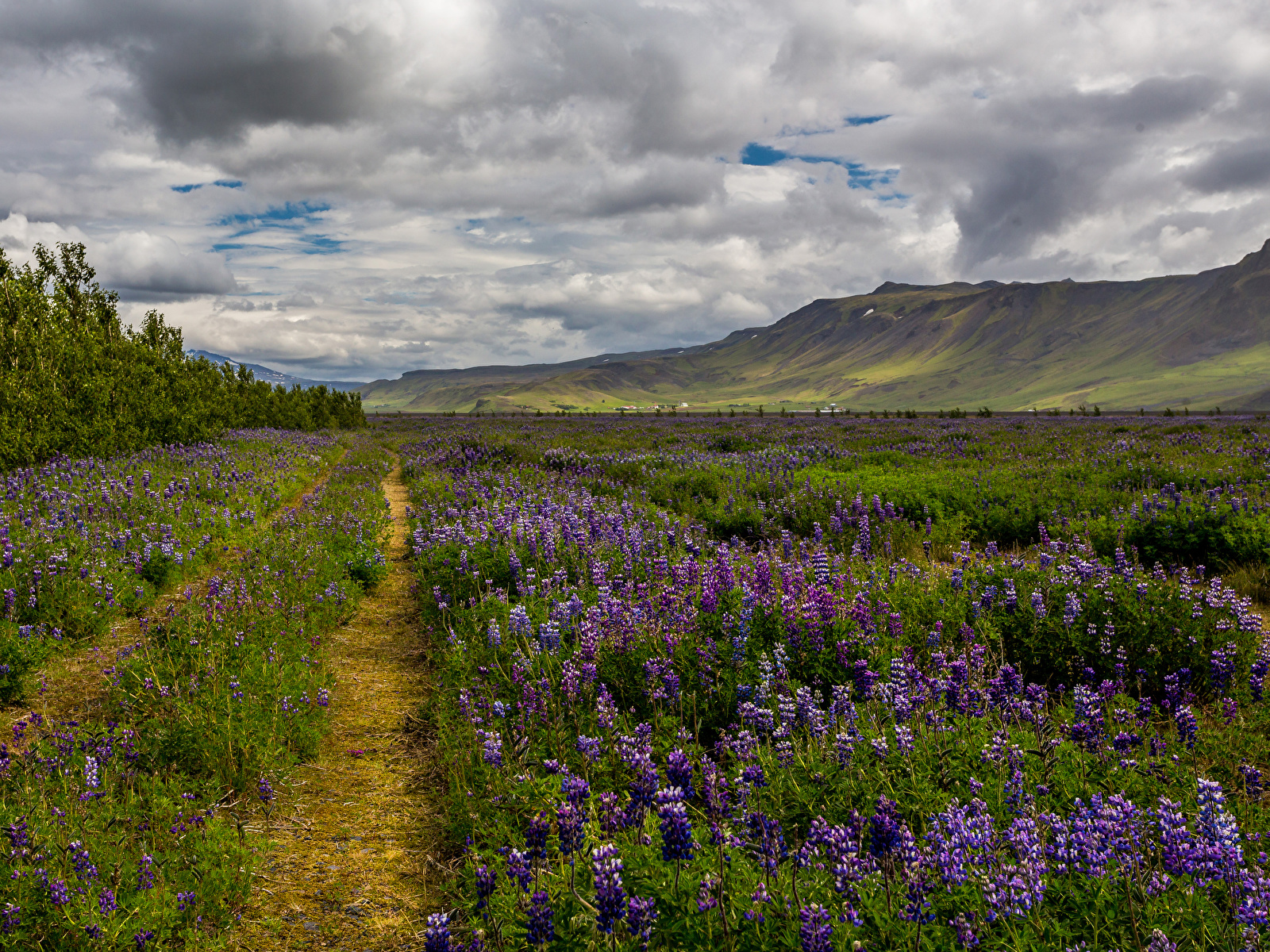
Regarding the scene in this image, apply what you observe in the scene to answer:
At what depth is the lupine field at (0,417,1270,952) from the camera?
277 centimetres

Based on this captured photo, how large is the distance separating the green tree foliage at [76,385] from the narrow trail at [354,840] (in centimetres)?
1892

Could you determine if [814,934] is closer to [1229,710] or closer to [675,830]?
[675,830]

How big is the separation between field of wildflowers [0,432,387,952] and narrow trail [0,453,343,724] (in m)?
0.21

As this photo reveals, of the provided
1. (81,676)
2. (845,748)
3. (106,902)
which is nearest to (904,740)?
(845,748)

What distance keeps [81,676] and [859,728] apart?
762cm

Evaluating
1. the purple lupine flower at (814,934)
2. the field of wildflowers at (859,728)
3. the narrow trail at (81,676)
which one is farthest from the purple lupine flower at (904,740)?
the narrow trail at (81,676)

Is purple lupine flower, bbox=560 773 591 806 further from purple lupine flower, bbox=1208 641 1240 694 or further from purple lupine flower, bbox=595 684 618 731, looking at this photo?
purple lupine flower, bbox=1208 641 1240 694

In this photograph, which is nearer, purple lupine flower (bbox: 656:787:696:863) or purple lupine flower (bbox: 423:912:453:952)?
purple lupine flower (bbox: 423:912:453:952)

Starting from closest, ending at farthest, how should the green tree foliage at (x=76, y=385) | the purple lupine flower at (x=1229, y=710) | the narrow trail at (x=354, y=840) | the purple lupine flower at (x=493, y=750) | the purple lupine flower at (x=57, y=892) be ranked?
the purple lupine flower at (x=57, y=892), the narrow trail at (x=354, y=840), the purple lupine flower at (x=493, y=750), the purple lupine flower at (x=1229, y=710), the green tree foliage at (x=76, y=385)

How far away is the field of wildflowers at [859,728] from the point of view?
270cm

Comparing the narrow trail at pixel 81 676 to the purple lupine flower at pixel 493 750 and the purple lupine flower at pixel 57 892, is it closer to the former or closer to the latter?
the purple lupine flower at pixel 57 892

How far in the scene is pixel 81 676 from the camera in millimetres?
6887

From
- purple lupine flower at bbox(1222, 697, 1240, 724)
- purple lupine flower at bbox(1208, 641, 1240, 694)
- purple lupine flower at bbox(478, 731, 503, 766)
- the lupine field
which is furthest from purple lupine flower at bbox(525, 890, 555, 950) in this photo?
purple lupine flower at bbox(1208, 641, 1240, 694)

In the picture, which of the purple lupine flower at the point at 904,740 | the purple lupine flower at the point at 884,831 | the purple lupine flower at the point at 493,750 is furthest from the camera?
the purple lupine flower at the point at 493,750
